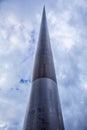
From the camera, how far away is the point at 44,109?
12.5 m

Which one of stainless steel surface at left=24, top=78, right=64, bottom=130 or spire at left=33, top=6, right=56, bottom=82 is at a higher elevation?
spire at left=33, top=6, right=56, bottom=82

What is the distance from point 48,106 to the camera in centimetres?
1274

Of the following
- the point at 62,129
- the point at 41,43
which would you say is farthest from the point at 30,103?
the point at 41,43

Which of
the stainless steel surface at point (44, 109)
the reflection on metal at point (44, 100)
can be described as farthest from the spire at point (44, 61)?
the stainless steel surface at point (44, 109)

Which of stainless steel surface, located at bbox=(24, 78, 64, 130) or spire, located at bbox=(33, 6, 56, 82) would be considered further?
spire, located at bbox=(33, 6, 56, 82)

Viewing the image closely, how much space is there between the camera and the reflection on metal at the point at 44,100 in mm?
12141

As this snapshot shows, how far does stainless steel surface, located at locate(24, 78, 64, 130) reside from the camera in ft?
39.5

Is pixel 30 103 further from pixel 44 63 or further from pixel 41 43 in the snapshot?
pixel 41 43

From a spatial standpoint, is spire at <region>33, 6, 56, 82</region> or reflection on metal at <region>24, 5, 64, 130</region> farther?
spire at <region>33, 6, 56, 82</region>

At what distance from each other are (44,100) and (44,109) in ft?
2.36

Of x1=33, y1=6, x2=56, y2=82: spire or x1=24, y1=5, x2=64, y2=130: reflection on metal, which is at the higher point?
x1=33, y1=6, x2=56, y2=82: spire

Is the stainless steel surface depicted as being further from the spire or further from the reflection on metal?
the spire

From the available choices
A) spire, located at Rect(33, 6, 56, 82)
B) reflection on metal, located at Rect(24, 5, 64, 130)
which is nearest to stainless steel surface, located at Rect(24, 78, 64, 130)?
reflection on metal, located at Rect(24, 5, 64, 130)

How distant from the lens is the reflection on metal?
478 inches
